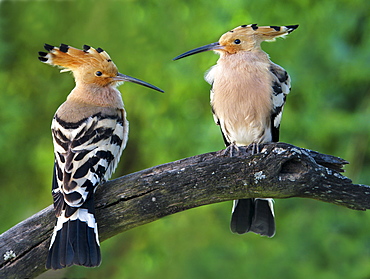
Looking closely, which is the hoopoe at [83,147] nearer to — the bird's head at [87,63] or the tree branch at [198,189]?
the bird's head at [87,63]

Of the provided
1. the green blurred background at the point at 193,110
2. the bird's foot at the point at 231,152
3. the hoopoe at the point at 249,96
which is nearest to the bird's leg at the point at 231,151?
the bird's foot at the point at 231,152

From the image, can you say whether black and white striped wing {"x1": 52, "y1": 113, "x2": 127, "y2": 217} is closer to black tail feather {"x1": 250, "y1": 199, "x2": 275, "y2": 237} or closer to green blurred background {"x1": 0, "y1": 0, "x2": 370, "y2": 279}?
black tail feather {"x1": 250, "y1": 199, "x2": 275, "y2": 237}

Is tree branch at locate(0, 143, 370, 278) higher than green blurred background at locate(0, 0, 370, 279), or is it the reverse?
green blurred background at locate(0, 0, 370, 279)

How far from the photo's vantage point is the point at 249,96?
3059 mm

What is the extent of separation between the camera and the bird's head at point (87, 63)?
323cm

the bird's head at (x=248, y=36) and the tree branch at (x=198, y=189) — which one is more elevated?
the bird's head at (x=248, y=36)

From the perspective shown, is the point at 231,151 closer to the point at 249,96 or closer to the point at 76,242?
the point at 249,96

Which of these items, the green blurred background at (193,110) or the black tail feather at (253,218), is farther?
the green blurred background at (193,110)

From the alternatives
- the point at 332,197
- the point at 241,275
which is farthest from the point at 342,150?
the point at 332,197

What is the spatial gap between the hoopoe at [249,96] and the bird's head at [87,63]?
0.55m

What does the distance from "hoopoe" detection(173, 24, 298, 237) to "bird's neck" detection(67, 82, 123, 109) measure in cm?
55

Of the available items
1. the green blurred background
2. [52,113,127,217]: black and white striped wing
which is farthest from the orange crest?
the green blurred background

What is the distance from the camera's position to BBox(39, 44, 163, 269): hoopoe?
2.57 metres

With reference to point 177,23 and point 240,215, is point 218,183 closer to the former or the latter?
point 240,215
